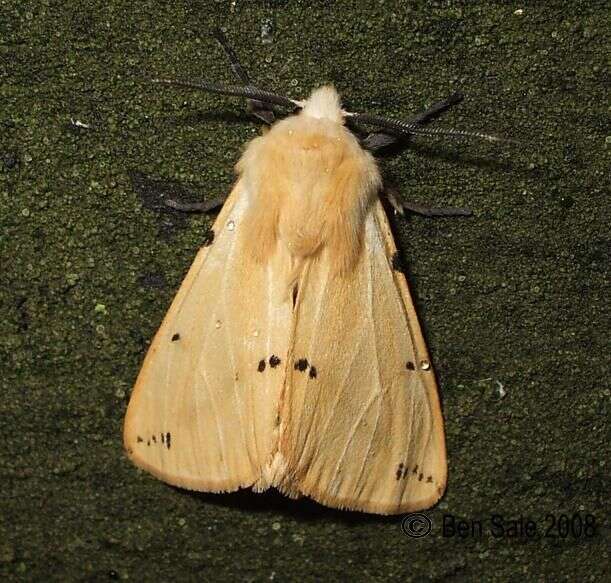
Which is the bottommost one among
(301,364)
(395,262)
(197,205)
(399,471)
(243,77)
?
(399,471)

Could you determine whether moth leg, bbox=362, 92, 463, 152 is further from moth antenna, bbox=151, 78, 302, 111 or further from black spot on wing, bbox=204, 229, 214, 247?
black spot on wing, bbox=204, 229, 214, 247

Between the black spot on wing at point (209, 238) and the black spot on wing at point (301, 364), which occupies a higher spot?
the black spot on wing at point (209, 238)

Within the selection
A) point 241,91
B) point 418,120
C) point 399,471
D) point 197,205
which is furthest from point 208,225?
point 399,471

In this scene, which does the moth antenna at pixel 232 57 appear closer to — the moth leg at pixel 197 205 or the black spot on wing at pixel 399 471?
the moth leg at pixel 197 205

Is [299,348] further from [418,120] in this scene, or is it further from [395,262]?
[418,120]

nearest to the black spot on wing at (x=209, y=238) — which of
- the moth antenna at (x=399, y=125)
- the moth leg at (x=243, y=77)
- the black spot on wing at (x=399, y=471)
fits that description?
the moth leg at (x=243, y=77)

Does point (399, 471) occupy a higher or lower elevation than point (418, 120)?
lower
